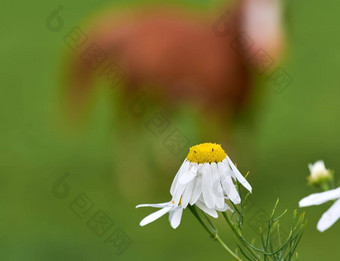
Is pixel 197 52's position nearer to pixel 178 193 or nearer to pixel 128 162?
pixel 128 162

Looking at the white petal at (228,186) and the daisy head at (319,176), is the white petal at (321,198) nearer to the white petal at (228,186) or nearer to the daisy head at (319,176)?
the white petal at (228,186)

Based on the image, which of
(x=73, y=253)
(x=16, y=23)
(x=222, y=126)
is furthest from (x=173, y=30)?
(x=16, y=23)

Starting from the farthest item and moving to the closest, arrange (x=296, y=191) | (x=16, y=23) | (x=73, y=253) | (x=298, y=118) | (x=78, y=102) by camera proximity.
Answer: (x=16, y=23)
(x=298, y=118)
(x=78, y=102)
(x=296, y=191)
(x=73, y=253)

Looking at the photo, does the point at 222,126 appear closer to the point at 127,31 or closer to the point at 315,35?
the point at 127,31

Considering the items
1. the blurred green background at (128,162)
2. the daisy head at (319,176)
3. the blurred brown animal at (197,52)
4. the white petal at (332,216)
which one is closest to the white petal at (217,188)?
the white petal at (332,216)

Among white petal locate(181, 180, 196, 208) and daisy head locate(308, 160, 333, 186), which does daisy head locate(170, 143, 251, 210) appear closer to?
white petal locate(181, 180, 196, 208)

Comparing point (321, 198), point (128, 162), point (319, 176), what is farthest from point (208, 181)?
point (128, 162)

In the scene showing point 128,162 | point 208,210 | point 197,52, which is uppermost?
point 208,210
